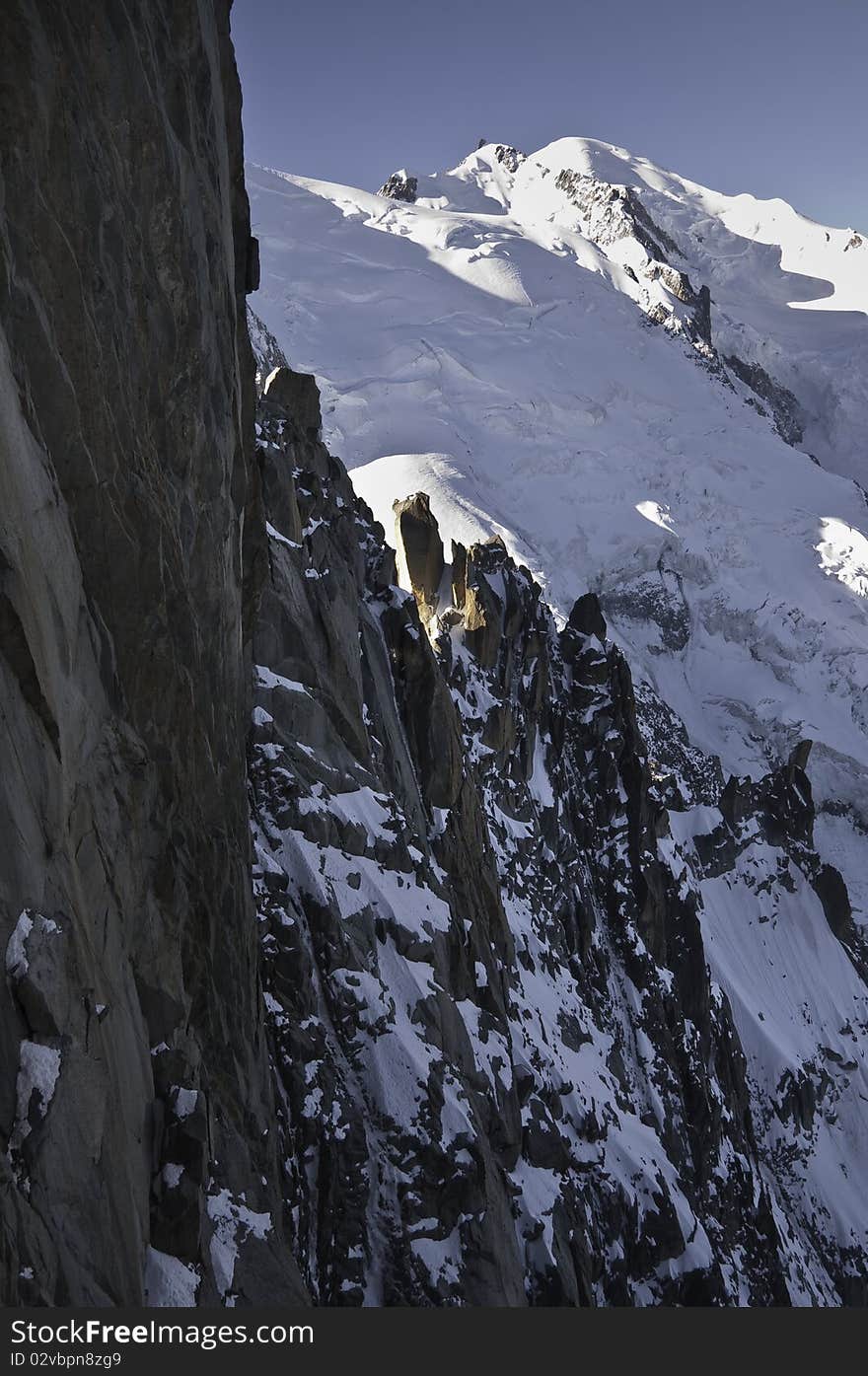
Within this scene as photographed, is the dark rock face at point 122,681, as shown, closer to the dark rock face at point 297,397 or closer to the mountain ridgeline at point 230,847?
the mountain ridgeline at point 230,847

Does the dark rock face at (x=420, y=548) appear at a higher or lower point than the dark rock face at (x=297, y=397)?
higher

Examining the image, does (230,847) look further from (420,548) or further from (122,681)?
(420,548)

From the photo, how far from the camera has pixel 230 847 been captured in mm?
18703

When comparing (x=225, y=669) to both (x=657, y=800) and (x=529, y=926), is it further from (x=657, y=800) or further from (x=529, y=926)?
(x=657, y=800)

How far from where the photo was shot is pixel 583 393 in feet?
627

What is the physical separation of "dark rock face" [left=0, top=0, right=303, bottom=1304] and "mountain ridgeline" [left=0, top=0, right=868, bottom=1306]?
0.05 meters

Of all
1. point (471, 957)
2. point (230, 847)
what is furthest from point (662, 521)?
point (230, 847)

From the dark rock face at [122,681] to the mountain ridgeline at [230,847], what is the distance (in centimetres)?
5

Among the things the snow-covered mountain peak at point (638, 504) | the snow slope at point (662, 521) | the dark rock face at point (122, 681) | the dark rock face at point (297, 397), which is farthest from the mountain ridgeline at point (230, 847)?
the snow-covered mountain peak at point (638, 504)

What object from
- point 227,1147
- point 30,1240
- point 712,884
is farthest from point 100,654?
point 712,884

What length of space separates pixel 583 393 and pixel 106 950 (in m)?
187

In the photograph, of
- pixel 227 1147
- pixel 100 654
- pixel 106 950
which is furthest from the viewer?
pixel 227 1147

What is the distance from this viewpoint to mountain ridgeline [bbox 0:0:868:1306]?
11438 millimetres

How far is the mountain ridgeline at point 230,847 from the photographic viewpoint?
1144 centimetres
